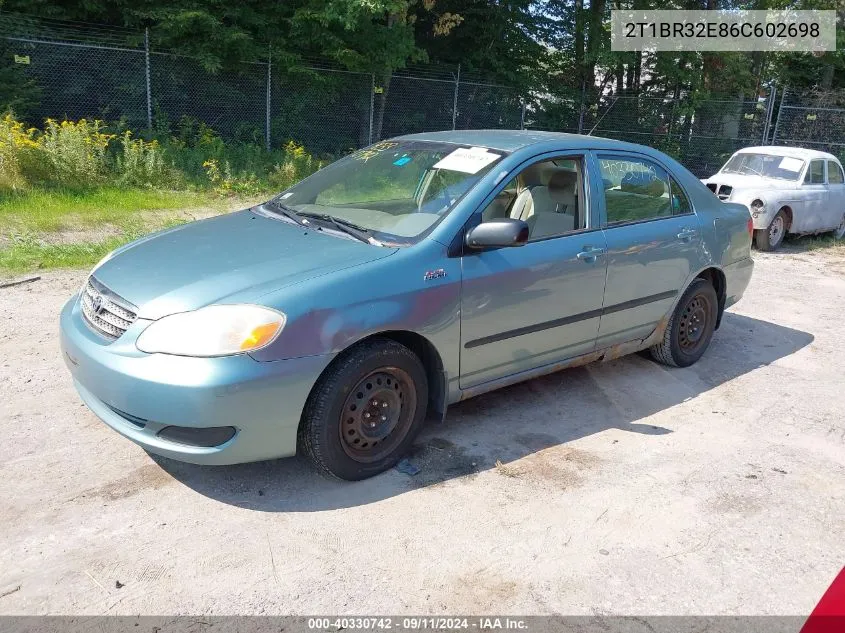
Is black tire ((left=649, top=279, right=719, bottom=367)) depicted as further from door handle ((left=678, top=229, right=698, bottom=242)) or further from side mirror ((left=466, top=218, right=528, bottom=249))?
side mirror ((left=466, top=218, right=528, bottom=249))

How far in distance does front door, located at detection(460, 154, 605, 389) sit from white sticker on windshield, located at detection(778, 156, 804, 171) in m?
8.41

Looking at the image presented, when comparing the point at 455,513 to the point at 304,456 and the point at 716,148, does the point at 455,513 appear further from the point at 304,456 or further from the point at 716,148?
the point at 716,148

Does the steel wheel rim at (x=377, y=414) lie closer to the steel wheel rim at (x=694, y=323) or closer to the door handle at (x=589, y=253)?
the door handle at (x=589, y=253)

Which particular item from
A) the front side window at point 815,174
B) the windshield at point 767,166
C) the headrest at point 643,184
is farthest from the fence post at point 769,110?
the headrest at point 643,184

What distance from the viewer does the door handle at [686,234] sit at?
5008 millimetres

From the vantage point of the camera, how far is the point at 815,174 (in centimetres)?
1141

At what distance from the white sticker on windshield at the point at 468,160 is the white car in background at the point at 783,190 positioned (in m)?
7.72

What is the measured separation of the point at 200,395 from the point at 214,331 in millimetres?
284

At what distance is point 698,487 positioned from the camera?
12.4 feet

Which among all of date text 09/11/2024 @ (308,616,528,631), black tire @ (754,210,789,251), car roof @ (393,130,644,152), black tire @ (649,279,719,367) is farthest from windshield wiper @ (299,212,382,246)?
black tire @ (754,210,789,251)

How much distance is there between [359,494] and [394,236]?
1349 mm

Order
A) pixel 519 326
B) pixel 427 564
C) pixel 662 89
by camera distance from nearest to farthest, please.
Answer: pixel 427 564, pixel 519 326, pixel 662 89

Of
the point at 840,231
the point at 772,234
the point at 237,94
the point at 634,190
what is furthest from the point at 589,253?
the point at 237,94

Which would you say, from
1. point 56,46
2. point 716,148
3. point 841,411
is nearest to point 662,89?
point 716,148
